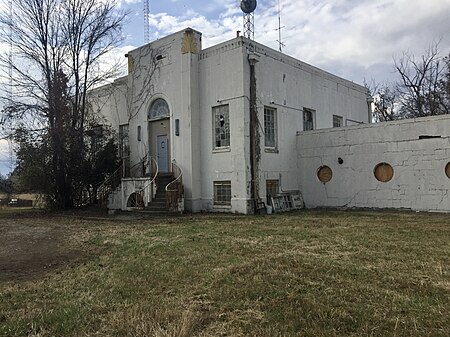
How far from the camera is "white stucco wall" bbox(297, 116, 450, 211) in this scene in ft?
47.4

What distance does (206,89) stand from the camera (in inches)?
665

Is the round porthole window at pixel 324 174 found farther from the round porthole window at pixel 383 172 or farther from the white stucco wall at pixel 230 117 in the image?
the white stucco wall at pixel 230 117

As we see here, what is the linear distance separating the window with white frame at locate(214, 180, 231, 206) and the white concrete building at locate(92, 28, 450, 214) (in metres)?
0.04

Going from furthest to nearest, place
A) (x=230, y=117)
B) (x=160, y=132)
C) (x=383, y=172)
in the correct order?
(x=160, y=132) < (x=230, y=117) < (x=383, y=172)

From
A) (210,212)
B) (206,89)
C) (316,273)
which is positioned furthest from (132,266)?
(206,89)

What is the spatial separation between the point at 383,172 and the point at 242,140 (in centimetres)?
589

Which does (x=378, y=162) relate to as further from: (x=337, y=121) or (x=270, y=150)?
(x=337, y=121)

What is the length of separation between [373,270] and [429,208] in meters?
10.4

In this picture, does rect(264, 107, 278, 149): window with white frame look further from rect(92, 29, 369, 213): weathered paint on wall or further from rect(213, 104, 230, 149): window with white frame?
rect(213, 104, 230, 149): window with white frame

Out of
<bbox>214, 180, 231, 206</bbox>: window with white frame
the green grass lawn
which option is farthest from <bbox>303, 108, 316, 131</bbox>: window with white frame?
the green grass lawn

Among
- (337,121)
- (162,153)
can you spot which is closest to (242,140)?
(162,153)

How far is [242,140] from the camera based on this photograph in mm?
15656

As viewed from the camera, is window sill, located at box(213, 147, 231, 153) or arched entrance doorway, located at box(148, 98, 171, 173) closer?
window sill, located at box(213, 147, 231, 153)

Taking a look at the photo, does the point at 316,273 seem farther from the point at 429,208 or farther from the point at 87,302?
the point at 429,208
